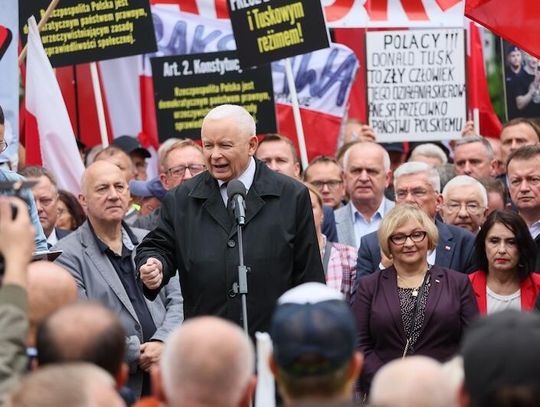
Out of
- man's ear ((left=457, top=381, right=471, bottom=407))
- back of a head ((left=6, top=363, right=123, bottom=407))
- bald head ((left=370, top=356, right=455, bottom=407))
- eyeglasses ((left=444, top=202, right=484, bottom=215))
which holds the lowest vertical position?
eyeglasses ((left=444, top=202, right=484, bottom=215))

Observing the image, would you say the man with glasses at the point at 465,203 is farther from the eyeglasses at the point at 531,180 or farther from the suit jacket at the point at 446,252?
the suit jacket at the point at 446,252

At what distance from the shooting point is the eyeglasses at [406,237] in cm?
942

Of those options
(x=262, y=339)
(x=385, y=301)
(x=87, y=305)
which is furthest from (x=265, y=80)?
(x=87, y=305)

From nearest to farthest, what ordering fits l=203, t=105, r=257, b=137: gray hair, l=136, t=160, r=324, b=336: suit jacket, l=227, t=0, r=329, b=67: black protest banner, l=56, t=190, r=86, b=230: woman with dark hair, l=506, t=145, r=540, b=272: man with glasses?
l=136, t=160, r=324, b=336: suit jacket → l=203, t=105, r=257, b=137: gray hair → l=506, t=145, r=540, b=272: man with glasses → l=56, t=190, r=86, b=230: woman with dark hair → l=227, t=0, r=329, b=67: black protest banner

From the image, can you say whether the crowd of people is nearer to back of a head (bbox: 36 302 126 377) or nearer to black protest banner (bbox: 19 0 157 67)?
back of a head (bbox: 36 302 126 377)

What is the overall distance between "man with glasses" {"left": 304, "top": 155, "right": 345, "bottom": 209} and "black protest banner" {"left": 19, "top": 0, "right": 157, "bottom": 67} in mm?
2391

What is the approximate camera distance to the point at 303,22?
43.8 feet

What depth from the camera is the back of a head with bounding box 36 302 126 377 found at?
5055 millimetres

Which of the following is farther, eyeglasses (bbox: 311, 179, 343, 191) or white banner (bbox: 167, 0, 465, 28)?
white banner (bbox: 167, 0, 465, 28)

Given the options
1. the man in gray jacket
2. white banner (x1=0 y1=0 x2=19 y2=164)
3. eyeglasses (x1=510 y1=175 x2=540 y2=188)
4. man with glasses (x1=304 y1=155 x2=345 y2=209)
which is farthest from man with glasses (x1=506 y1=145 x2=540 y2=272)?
white banner (x1=0 y1=0 x2=19 y2=164)

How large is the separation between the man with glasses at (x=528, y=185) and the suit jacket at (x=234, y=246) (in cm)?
266

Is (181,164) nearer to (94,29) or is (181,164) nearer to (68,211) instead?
(68,211)

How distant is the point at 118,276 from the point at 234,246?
5.11 ft

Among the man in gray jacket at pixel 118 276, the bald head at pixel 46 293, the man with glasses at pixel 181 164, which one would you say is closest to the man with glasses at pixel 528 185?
the man with glasses at pixel 181 164
